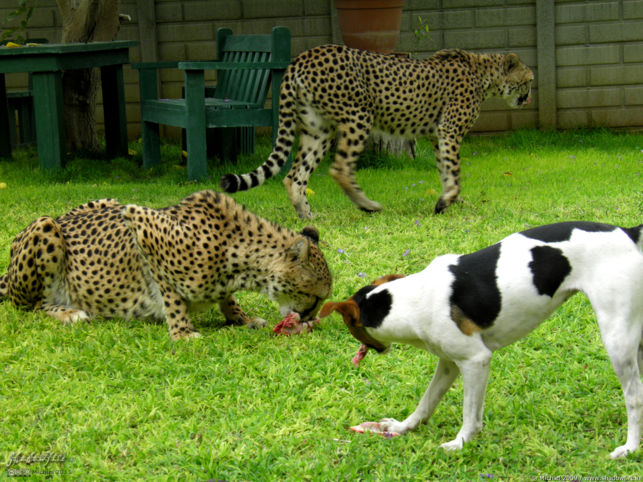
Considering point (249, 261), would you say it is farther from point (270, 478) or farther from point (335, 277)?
point (270, 478)

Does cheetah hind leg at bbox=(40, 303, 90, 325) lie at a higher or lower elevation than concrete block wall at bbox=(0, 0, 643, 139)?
lower

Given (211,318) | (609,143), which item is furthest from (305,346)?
(609,143)

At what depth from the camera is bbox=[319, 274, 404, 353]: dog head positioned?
2.74 m

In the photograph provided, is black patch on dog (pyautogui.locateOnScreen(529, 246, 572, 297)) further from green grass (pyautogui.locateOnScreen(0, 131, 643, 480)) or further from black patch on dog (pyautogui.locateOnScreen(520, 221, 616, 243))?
green grass (pyautogui.locateOnScreen(0, 131, 643, 480))

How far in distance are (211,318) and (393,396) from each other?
1.49 meters

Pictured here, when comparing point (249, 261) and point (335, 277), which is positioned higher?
point (249, 261)

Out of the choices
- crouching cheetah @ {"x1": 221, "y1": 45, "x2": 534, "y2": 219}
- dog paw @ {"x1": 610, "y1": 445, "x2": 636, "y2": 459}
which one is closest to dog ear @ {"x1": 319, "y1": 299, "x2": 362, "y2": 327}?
dog paw @ {"x1": 610, "y1": 445, "x2": 636, "y2": 459}

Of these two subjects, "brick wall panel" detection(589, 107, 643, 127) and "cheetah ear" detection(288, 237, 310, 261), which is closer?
"cheetah ear" detection(288, 237, 310, 261)

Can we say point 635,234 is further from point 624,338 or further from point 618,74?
point 618,74

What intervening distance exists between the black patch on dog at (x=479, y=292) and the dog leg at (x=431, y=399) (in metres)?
0.26

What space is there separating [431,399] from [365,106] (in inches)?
158

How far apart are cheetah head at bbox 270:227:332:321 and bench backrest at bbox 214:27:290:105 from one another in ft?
14.3

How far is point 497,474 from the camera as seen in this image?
266 cm

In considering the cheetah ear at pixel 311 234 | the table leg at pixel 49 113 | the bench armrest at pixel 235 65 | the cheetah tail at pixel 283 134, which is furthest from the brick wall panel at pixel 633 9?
the cheetah ear at pixel 311 234
